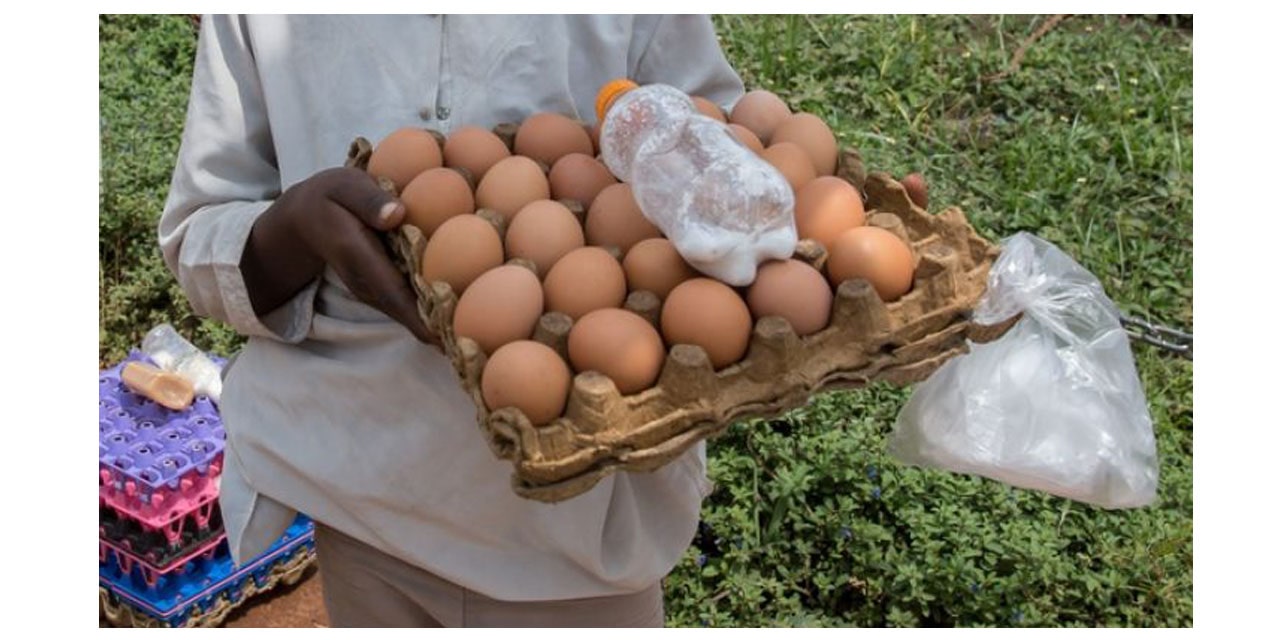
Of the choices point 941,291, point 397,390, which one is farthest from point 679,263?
point 397,390

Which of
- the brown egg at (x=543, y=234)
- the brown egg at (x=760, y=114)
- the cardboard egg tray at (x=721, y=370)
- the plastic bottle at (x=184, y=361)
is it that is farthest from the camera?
the plastic bottle at (x=184, y=361)

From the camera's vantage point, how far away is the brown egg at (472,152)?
1.67 m

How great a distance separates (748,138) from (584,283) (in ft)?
1.03

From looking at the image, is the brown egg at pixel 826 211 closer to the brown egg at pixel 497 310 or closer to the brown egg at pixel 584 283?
the brown egg at pixel 584 283

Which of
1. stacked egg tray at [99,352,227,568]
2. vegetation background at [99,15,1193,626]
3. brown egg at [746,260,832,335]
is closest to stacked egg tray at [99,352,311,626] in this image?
stacked egg tray at [99,352,227,568]

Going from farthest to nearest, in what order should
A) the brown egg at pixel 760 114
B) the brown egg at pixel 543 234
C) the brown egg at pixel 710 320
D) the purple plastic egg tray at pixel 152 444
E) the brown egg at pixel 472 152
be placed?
the purple plastic egg tray at pixel 152 444, the brown egg at pixel 760 114, the brown egg at pixel 472 152, the brown egg at pixel 543 234, the brown egg at pixel 710 320

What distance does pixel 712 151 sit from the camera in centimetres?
153

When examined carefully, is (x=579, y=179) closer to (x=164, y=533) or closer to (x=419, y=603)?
(x=419, y=603)

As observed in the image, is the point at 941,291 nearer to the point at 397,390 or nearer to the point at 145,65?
the point at 397,390

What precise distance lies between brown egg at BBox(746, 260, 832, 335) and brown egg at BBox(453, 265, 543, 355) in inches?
9.3

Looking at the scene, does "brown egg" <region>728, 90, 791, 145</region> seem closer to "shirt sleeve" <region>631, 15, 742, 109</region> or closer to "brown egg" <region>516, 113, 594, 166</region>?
"shirt sleeve" <region>631, 15, 742, 109</region>

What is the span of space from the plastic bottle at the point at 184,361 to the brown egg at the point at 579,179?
1.59 meters

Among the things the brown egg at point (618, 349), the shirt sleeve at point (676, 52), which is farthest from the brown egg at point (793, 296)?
the shirt sleeve at point (676, 52)

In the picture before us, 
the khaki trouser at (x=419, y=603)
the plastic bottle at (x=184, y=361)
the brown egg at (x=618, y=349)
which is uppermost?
the brown egg at (x=618, y=349)
